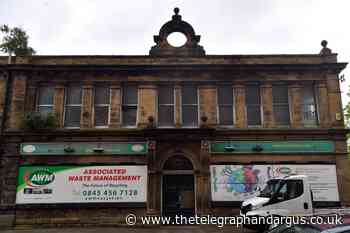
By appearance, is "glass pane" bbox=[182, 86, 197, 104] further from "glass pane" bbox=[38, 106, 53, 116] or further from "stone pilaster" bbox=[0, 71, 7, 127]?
"stone pilaster" bbox=[0, 71, 7, 127]

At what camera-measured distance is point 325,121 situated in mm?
16328

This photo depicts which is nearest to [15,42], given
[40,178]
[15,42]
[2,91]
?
[15,42]

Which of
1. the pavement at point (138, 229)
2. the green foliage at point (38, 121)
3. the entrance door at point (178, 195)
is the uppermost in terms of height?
the green foliage at point (38, 121)

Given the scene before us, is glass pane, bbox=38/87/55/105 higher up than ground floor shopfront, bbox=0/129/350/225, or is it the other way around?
glass pane, bbox=38/87/55/105

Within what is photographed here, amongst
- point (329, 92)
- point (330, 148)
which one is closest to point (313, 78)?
point (329, 92)

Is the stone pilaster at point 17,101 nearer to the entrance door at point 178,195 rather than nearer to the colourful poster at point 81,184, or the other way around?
the colourful poster at point 81,184

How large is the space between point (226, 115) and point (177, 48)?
4927 mm

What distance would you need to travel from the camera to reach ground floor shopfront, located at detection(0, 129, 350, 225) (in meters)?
15.0

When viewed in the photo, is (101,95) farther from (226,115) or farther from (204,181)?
(204,181)

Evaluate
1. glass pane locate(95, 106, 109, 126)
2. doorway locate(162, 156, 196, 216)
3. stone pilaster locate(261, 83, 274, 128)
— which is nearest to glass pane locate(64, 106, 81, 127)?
glass pane locate(95, 106, 109, 126)

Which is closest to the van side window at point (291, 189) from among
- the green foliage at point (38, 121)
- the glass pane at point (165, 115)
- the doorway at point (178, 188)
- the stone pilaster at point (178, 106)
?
the doorway at point (178, 188)

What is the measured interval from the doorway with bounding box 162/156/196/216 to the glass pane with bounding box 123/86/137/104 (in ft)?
13.0

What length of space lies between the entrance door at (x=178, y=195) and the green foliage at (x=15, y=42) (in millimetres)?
13656

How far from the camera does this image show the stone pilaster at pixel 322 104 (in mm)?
16344
